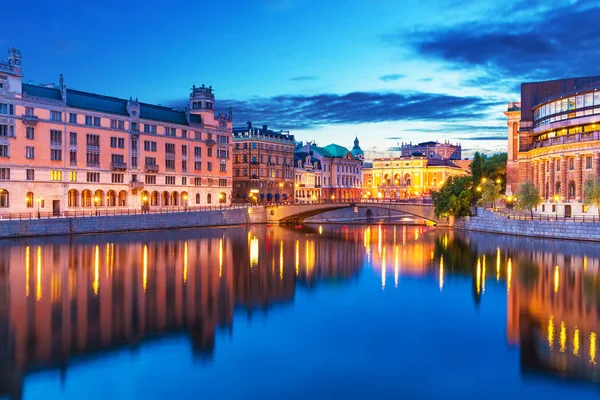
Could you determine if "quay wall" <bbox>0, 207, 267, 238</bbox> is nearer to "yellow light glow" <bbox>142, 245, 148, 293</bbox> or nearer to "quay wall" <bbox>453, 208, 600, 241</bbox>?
"yellow light glow" <bbox>142, 245, 148, 293</bbox>

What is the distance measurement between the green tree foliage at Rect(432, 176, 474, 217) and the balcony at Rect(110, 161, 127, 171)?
171 ft

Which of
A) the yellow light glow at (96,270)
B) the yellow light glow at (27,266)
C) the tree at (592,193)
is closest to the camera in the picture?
the yellow light glow at (27,266)

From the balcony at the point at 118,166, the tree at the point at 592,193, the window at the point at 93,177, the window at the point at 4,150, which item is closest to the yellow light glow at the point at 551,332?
the tree at the point at 592,193

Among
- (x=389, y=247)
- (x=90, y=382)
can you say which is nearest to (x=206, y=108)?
(x=389, y=247)

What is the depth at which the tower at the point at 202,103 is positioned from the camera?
123044mm

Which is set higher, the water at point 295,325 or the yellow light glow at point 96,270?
the yellow light glow at point 96,270

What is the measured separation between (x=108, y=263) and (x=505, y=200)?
84.7m

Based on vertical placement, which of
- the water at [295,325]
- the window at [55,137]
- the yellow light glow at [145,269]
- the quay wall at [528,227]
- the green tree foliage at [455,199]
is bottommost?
the water at [295,325]

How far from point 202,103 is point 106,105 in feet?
75.7

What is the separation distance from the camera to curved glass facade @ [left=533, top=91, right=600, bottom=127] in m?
92.8

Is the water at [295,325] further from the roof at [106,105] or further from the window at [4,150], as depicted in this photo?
the roof at [106,105]

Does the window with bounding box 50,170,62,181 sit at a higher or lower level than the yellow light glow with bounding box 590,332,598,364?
higher

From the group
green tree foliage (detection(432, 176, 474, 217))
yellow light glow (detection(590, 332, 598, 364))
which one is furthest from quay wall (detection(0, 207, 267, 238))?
yellow light glow (detection(590, 332, 598, 364))

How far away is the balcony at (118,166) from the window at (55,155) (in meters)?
10.2
